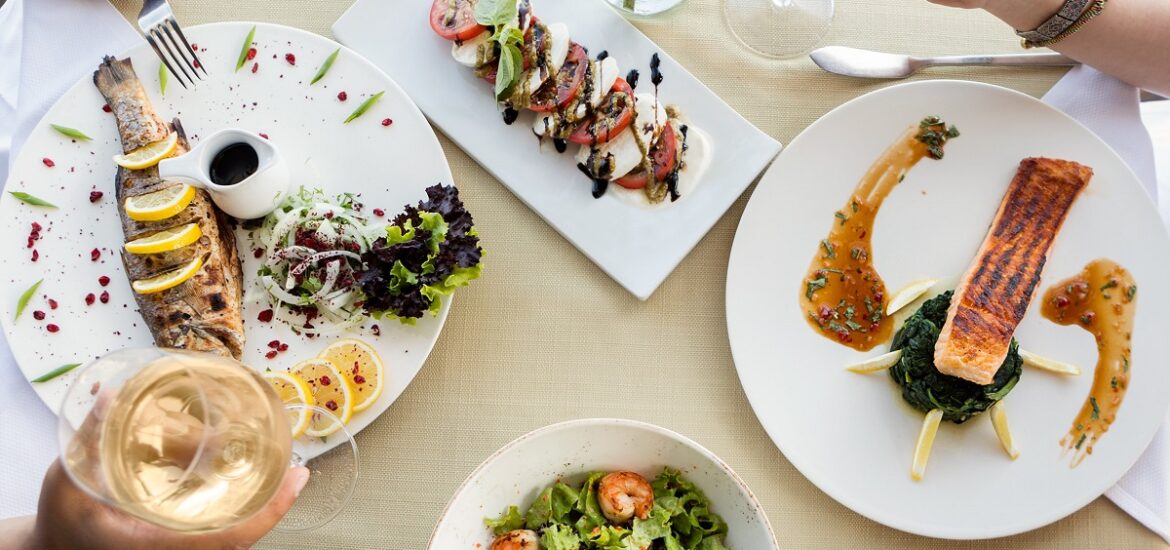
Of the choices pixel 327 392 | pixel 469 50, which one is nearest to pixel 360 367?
pixel 327 392

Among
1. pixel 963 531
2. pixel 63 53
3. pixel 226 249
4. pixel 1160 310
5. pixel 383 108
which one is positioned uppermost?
pixel 63 53

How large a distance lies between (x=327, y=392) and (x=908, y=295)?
1.68 meters

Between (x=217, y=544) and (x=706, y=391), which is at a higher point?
(x=217, y=544)

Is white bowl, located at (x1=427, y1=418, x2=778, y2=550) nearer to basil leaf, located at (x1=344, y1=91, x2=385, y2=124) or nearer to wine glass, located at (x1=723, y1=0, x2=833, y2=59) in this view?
basil leaf, located at (x1=344, y1=91, x2=385, y2=124)

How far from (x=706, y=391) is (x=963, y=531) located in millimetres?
801

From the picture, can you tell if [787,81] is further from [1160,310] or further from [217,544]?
[217,544]

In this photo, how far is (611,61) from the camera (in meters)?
2.39

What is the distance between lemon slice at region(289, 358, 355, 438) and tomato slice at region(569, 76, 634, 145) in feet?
3.14

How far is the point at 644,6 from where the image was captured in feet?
Answer: 8.23

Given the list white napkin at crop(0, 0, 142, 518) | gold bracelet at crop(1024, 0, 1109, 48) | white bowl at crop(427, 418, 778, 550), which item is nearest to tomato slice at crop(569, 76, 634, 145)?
white bowl at crop(427, 418, 778, 550)

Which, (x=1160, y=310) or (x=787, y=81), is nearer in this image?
(x=1160, y=310)

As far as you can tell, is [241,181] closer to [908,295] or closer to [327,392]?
[327,392]

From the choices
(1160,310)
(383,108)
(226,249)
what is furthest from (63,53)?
(1160,310)

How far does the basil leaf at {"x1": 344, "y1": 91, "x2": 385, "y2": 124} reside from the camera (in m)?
2.41
